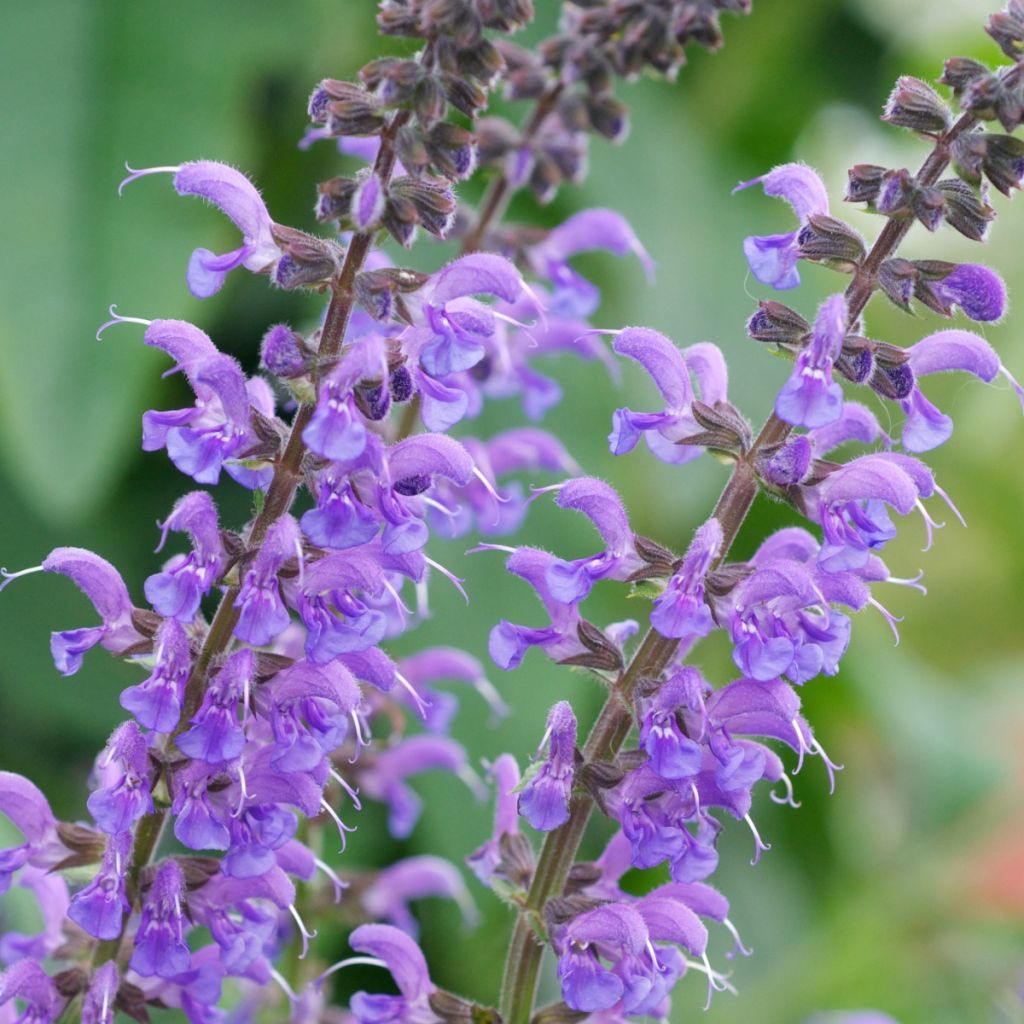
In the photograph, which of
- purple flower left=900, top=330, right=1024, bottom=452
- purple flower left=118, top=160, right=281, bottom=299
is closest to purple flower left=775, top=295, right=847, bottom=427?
purple flower left=900, top=330, right=1024, bottom=452

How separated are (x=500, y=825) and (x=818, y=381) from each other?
60 cm

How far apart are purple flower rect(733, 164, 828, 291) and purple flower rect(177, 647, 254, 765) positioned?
0.57 metres

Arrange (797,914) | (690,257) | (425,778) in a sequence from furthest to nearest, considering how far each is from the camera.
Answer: (797,914) < (690,257) < (425,778)

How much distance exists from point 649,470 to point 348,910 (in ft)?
5.06

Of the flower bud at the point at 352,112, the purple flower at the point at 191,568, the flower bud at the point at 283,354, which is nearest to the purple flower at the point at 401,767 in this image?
the purple flower at the point at 191,568

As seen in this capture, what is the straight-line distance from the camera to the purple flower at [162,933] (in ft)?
4.34

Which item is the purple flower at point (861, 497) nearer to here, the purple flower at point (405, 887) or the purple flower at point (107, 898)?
the purple flower at point (107, 898)

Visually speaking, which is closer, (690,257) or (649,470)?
(649,470)

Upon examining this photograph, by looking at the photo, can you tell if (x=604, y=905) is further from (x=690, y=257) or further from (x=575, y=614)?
(x=690, y=257)

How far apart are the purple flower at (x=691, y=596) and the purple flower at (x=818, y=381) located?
13 cm

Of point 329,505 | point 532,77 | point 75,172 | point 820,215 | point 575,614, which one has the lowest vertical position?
point 75,172

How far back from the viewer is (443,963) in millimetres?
2855

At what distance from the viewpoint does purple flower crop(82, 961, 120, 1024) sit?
1.30 meters

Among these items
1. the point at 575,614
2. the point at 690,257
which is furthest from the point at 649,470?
the point at 575,614
